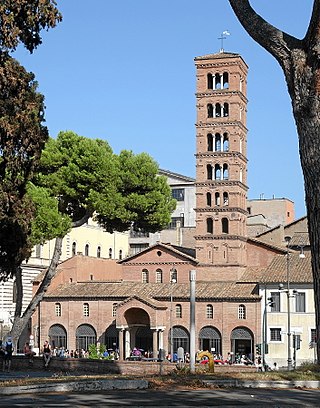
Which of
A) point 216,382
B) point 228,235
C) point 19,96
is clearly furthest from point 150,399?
point 228,235

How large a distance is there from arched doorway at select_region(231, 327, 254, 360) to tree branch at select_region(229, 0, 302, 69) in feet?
155

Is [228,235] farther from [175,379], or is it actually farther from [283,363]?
[175,379]

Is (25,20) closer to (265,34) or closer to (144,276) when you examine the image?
(265,34)

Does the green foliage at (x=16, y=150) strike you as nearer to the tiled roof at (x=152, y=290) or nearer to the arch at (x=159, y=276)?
the tiled roof at (x=152, y=290)

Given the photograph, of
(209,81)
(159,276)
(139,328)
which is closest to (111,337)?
(139,328)

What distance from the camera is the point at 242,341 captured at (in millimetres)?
56312

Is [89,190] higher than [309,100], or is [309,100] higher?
[89,190]

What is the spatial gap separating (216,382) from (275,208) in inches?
2947

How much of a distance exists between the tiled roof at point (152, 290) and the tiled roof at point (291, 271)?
4.77 feet

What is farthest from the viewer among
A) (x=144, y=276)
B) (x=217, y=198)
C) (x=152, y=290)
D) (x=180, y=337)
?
(x=144, y=276)

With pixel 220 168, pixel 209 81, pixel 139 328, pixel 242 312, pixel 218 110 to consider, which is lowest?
pixel 139 328

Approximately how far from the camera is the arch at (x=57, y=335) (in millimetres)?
61219

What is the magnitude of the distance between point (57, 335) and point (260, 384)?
1800 inches

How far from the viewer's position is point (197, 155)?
60.1 meters
